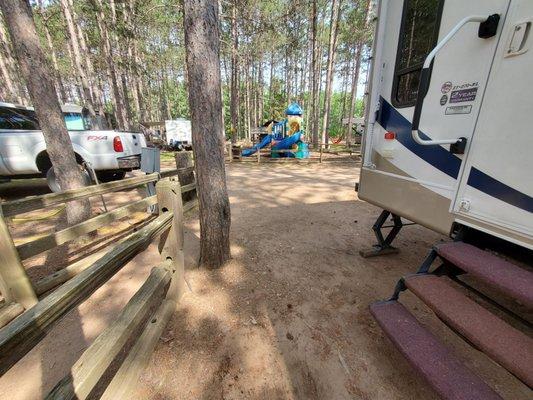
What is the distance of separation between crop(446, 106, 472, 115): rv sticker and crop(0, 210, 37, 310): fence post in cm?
395

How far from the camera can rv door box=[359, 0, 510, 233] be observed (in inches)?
82.7

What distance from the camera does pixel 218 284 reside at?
10.3 feet

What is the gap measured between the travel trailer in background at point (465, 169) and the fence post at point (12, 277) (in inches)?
120

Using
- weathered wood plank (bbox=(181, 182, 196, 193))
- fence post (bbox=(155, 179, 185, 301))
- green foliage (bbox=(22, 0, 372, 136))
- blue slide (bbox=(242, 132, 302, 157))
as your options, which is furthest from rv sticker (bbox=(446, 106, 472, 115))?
blue slide (bbox=(242, 132, 302, 157))

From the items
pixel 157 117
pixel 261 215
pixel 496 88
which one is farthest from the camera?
pixel 157 117

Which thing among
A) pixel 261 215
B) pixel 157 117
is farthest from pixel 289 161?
pixel 157 117

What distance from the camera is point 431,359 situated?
172 centimetres

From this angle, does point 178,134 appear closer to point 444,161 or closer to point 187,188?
point 187,188

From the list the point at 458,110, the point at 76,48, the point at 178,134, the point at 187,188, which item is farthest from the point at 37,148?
the point at 178,134

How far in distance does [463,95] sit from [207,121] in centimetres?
252

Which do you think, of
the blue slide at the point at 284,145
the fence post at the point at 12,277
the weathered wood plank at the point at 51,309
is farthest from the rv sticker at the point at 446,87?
the blue slide at the point at 284,145

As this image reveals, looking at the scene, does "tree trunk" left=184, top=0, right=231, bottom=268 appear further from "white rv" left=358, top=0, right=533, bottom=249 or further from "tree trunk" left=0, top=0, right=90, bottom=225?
"tree trunk" left=0, top=0, right=90, bottom=225

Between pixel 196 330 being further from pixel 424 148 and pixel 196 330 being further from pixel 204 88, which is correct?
pixel 424 148

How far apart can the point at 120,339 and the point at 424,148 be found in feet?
10.3
